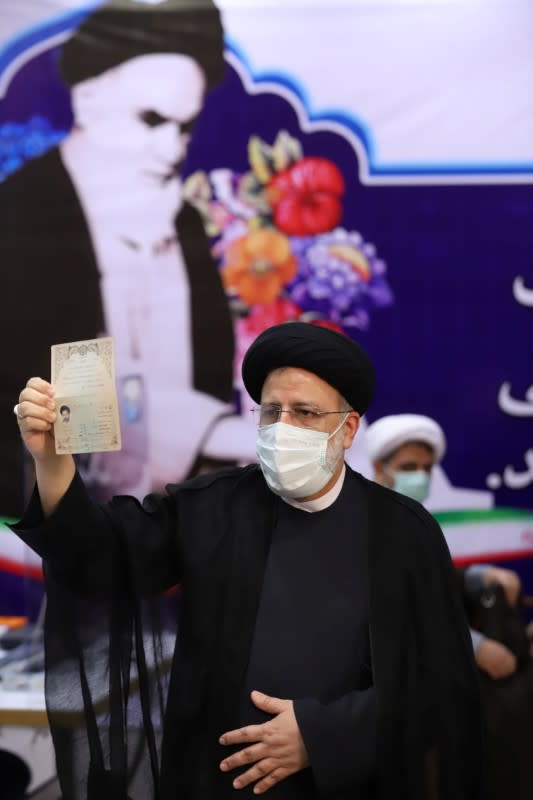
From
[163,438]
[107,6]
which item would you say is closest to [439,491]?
[163,438]

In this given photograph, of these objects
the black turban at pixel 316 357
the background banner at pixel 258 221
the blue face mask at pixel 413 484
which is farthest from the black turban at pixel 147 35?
the black turban at pixel 316 357

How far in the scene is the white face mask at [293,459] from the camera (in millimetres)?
1638

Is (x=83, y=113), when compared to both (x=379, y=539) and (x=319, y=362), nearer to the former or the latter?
(x=319, y=362)

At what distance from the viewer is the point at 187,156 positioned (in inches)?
132

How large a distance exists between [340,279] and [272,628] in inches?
78.7

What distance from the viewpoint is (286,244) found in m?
3.37

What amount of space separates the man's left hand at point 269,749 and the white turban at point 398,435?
5.17 feet

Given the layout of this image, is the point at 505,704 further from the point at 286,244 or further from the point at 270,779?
the point at 286,244

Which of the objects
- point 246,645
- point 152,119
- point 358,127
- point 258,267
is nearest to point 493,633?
point 246,645

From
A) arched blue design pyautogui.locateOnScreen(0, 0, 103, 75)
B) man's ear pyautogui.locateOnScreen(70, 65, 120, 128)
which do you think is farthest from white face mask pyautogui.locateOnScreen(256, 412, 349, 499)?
arched blue design pyautogui.locateOnScreen(0, 0, 103, 75)

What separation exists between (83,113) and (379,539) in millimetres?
2411

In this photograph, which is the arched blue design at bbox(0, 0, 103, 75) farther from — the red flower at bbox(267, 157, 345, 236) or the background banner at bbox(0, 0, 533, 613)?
the red flower at bbox(267, 157, 345, 236)

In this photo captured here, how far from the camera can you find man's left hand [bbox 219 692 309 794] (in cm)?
152

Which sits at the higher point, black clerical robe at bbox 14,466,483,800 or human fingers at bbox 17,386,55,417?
human fingers at bbox 17,386,55,417
